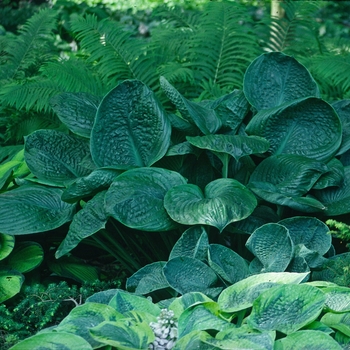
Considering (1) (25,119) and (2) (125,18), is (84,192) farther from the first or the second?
(2) (125,18)

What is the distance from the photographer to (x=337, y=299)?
227cm

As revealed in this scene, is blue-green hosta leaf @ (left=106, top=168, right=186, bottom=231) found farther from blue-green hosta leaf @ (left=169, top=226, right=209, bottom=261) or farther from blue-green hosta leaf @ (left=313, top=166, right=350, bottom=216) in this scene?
blue-green hosta leaf @ (left=313, top=166, right=350, bottom=216)

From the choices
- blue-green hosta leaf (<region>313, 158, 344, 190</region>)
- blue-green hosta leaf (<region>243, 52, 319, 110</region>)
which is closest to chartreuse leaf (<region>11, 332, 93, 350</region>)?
blue-green hosta leaf (<region>313, 158, 344, 190</region>)

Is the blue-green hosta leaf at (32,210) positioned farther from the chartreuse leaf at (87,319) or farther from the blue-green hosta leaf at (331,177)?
the blue-green hosta leaf at (331,177)

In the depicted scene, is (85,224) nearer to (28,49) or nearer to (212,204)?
(212,204)

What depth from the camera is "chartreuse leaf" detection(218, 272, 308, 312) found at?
2.24 metres

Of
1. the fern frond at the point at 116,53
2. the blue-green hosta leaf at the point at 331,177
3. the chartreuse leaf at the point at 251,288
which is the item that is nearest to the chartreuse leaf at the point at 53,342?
the chartreuse leaf at the point at 251,288

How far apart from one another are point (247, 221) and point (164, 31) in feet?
8.23

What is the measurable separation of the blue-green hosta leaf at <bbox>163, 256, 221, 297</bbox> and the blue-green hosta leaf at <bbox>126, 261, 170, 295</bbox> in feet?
0.27

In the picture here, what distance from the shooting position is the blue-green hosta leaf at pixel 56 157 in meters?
3.08

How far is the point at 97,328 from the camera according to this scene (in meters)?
1.95

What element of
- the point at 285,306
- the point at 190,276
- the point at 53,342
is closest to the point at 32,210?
the point at 190,276

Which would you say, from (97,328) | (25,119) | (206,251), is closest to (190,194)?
(206,251)

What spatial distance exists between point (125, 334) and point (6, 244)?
108 cm
